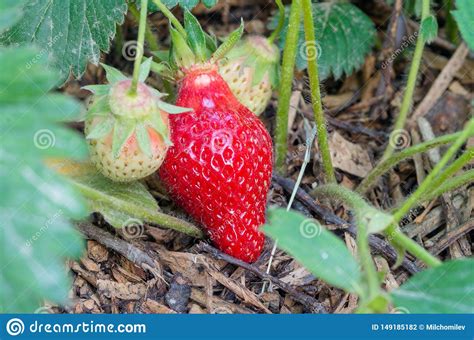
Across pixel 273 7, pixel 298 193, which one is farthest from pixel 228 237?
pixel 273 7

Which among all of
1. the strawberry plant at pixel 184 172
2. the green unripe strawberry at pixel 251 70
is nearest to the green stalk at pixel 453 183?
the strawberry plant at pixel 184 172

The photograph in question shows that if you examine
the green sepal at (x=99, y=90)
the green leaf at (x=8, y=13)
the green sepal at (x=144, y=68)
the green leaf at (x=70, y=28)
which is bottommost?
the green leaf at (x=70, y=28)

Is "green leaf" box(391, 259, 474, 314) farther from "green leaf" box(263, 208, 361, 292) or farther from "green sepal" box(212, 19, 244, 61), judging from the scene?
"green sepal" box(212, 19, 244, 61)

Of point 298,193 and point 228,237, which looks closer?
point 228,237

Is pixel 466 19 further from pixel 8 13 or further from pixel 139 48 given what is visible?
pixel 8 13

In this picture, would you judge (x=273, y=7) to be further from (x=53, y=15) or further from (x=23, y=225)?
(x=23, y=225)

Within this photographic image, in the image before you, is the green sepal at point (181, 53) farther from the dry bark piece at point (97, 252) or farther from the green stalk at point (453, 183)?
the green stalk at point (453, 183)
